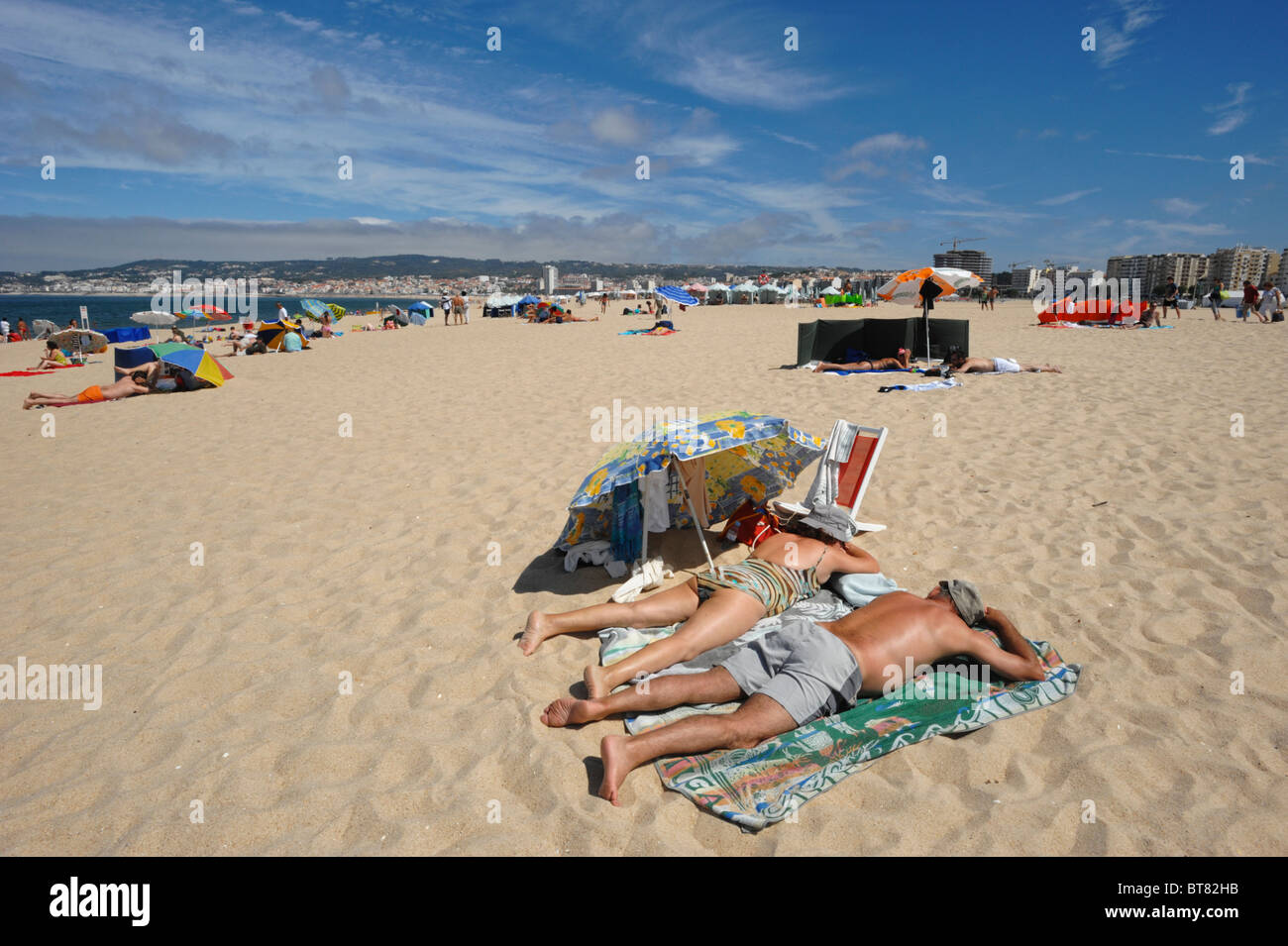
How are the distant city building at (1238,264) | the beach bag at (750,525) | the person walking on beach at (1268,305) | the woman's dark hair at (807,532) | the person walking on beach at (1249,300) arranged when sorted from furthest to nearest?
the distant city building at (1238,264) < the person walking on beach at (1249,300) < the person walking on beach at (1268,305) < the beach bag at (750,525) < the woman's dark hair at (807,532)

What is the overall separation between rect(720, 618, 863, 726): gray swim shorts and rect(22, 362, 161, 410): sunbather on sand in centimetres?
1174

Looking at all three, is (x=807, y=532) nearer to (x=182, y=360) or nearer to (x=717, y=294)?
(x=182, y=360)

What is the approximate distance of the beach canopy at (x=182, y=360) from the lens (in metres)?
10.9

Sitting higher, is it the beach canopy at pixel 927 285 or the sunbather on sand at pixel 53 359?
the beach canopy at pixel 927 285

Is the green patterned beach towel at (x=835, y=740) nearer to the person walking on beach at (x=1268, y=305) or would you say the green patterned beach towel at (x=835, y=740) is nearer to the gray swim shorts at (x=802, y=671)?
the gray swim shorts at (x=802, y=671)

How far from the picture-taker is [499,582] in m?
3.84

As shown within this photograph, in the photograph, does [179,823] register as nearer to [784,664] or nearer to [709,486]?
[784,664]

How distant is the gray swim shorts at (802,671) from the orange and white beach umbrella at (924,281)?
34.4ft

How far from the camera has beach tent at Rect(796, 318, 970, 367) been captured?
11.8 m

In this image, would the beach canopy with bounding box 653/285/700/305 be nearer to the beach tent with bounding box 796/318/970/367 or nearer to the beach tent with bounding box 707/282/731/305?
the beach tent with bounding box 796/318/970/367

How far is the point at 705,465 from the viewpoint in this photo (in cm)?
409

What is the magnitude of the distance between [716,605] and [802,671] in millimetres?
534

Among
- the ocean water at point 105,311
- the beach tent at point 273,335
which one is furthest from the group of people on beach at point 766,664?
the ocean water at point 105,311
